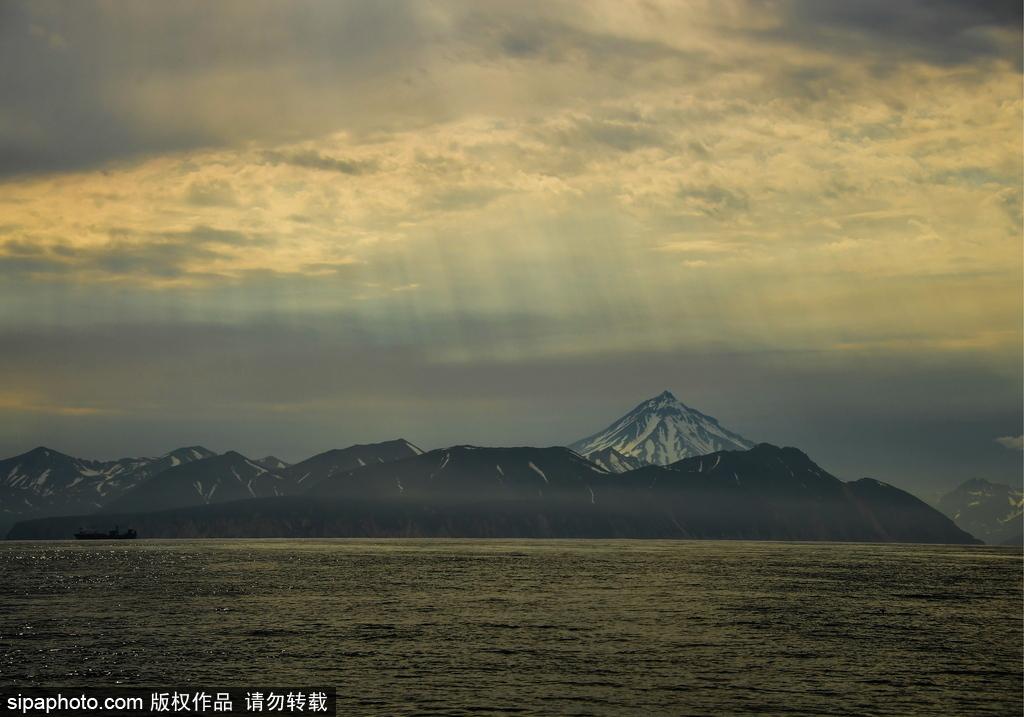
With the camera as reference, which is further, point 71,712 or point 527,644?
point 527,644

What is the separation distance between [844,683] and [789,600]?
8126cm

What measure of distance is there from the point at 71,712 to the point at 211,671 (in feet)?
51.4

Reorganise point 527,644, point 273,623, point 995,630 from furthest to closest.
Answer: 1. point 995,630
2. point 273,623
3. point 527,644

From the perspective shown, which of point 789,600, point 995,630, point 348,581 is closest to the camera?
point 995,630

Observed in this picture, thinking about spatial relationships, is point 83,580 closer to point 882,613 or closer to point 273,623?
point 273,623

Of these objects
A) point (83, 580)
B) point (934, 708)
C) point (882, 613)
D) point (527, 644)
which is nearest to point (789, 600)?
point (882, 613)

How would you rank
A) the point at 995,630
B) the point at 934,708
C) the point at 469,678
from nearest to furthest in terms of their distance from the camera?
the point at 934,708
the point at 469,678
the point at 995,630

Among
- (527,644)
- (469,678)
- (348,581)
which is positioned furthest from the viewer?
(348,581)

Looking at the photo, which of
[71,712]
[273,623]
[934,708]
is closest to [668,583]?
[273,623]

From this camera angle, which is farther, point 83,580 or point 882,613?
point 83,580

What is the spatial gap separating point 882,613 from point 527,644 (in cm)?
6423

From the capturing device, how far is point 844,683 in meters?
73.7

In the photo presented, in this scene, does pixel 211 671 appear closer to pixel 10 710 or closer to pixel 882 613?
pixel 10 710

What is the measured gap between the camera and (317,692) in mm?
65062
